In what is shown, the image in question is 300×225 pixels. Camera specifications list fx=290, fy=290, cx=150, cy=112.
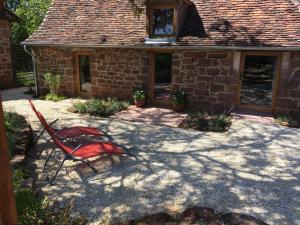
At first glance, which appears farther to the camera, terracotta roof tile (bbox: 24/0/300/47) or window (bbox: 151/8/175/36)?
window (bbox: 151/8/175/36)

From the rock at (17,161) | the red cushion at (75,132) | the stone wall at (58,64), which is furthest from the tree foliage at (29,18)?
the rock at (17,161)

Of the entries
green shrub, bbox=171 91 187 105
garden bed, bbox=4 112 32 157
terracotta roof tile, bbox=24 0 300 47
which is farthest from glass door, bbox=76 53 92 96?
garden bed, bbox=4 112 32 157

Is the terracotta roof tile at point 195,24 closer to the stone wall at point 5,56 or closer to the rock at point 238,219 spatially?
the stone wall at point 5,56

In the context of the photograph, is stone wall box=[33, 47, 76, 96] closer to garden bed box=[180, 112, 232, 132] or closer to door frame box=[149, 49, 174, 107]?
door frame box=[149, 49, 174, 107]

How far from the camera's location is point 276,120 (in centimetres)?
873

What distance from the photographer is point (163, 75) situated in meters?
10.8

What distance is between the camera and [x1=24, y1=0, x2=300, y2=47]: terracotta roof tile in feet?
29.6

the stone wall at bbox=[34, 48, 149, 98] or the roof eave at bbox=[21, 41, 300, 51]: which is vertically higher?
the roof eave at bbox=[21, 41, 300, 51]

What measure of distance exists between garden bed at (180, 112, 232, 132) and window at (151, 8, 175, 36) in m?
3.19

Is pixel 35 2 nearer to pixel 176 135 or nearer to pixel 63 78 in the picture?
pixel 63 78

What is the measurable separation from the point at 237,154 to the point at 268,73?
Answer: 4138 millimetres

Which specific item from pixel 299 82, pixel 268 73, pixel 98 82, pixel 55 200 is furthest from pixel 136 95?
pixel 55 200

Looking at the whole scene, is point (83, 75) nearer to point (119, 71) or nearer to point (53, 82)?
point (53, 82)

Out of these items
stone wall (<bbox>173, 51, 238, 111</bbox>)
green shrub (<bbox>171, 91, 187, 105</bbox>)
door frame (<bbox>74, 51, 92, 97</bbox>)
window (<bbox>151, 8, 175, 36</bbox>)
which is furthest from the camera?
door frame (<bbox>74, 51, 92, 97</bbox>)
